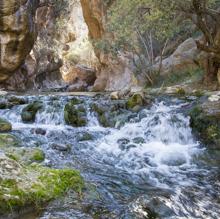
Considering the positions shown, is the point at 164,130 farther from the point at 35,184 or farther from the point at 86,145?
the point at 35,184

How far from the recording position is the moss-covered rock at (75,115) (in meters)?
13.0

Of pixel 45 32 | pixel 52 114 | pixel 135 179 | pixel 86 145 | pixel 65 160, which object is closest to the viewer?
pixel 135 179

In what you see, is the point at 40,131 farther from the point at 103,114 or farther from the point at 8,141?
the point at 103,114

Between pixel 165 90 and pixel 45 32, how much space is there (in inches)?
1198

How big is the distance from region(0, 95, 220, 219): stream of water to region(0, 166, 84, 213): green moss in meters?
0.18

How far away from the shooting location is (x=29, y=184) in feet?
14.9

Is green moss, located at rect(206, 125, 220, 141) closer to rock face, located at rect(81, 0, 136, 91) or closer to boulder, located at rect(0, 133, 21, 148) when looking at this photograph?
boulder, located at rect(0, 133, 21, 148)

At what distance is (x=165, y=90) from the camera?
18.7m

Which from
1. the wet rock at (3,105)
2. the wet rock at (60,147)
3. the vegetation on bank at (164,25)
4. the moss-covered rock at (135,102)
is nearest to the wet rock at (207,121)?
the moss-covered rock at (135,102)

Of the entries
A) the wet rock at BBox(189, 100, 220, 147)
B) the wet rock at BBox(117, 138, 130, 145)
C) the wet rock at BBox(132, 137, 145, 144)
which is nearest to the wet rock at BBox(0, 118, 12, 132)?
the wet rock at BBox(117, 138, 130, 145)

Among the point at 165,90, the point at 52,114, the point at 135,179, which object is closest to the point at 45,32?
the point at 165,90

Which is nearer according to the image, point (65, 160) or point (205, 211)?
point (205, 211)

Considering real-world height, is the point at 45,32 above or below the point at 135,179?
above

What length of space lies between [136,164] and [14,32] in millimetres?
24772
